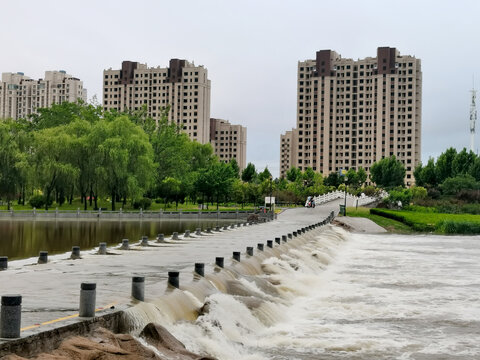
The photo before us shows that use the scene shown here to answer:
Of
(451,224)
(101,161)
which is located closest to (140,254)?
(451,224)

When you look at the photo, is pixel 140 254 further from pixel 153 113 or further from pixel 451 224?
pixel 153 113

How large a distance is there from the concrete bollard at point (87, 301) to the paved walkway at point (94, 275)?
35cm

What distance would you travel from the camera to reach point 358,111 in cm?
18612

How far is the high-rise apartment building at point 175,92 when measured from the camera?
19125 centimetres

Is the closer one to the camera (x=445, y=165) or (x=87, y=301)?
(x=87, y=301)

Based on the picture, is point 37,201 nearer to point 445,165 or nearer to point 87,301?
point 87,301

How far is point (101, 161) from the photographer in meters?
71.6

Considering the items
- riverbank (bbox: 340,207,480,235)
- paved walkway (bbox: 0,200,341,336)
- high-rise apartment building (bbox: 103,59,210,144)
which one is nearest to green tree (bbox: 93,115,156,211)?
riverbank (bbox: 340,207,480,235)

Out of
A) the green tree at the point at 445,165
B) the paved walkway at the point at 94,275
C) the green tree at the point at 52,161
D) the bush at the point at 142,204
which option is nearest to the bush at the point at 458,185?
→ the green tree at the point at 445,165

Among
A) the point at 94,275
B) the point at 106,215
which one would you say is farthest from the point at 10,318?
the point at 106,215

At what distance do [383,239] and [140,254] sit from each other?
26.0 meters

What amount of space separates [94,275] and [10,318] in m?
8.18

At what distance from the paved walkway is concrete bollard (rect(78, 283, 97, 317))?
35 cm

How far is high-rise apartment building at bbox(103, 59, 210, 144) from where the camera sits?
627 ft
